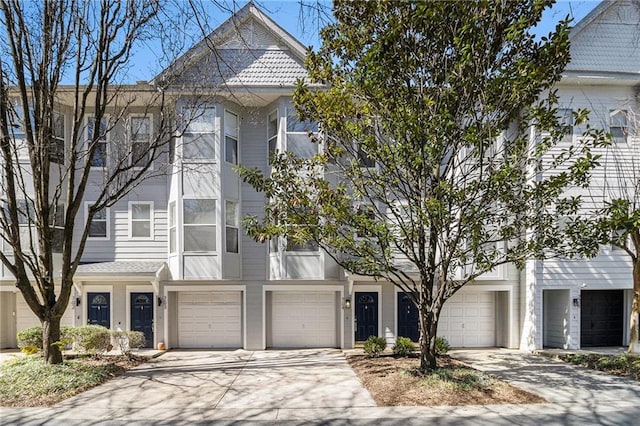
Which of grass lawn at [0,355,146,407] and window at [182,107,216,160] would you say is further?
window at [182,107,216,160]

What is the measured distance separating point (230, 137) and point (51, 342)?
7.33m

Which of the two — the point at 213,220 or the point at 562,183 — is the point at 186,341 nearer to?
the point at 213,220

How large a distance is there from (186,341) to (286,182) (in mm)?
7494

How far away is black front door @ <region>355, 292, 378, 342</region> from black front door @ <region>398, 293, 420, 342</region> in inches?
31.3

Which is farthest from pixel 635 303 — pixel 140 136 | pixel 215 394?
pixel 140 136

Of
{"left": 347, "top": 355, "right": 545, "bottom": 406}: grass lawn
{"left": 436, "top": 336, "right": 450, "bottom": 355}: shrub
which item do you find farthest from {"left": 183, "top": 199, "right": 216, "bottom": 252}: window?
{"left": 436, "top": 336, "right": 450, "bottom": 355}: shrub

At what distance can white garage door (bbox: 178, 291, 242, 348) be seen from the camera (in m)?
14.0

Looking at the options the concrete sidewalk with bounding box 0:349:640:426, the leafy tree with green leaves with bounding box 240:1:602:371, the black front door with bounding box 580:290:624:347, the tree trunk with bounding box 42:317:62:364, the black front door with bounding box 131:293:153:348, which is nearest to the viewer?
the concrete sidewalk with bounding box 0:349:640:426

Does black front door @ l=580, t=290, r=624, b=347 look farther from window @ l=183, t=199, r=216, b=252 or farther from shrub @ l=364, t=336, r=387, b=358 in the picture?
window @ l=183, t=199, r=216, b=252

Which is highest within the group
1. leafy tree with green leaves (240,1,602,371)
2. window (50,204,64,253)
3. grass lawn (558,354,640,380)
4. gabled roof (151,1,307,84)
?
gabled roof (151,1,307,84)

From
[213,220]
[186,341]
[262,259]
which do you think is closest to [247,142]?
[213,220]

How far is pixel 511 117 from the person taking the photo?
901 cm

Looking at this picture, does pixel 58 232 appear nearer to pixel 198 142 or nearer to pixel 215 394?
pixel 198 142

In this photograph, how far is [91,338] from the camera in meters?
Answer: 11.5
